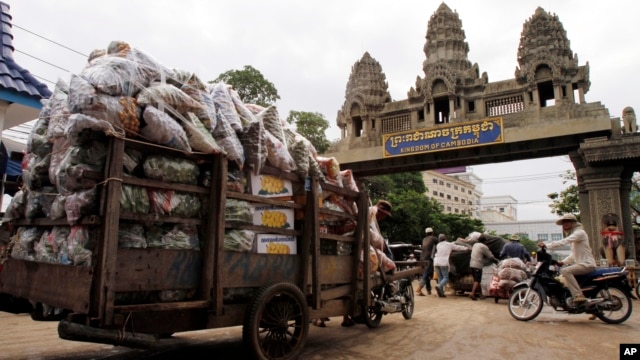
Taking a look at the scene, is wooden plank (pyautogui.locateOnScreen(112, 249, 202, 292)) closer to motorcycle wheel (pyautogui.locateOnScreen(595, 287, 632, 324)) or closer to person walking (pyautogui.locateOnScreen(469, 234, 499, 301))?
motorcycle wheel (pyautogui.locateOnScreen(595, 287, 632, 324))

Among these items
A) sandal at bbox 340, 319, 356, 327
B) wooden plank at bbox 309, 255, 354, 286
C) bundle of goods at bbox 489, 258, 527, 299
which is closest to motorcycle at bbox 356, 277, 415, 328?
sandal at bbox 340, 319, 356, 327

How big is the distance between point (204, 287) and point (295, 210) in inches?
48.7

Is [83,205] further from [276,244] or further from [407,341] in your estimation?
[407,341]

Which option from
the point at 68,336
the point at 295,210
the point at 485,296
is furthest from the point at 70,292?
the point at 485,296

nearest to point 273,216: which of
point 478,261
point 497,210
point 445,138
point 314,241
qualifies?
point 314,241

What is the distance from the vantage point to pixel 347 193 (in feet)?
15.7

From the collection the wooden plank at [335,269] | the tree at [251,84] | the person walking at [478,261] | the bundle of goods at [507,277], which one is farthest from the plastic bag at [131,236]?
the tree at [251,84]

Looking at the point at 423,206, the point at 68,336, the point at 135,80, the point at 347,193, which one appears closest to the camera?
the point at 68,336

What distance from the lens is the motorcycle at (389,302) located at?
5.63 m

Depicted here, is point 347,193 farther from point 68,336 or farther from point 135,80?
point 68,336

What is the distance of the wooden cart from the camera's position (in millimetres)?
2619

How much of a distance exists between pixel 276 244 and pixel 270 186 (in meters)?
0.53

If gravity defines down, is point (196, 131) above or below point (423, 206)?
below

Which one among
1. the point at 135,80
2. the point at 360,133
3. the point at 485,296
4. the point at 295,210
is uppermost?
the point at 360,133
